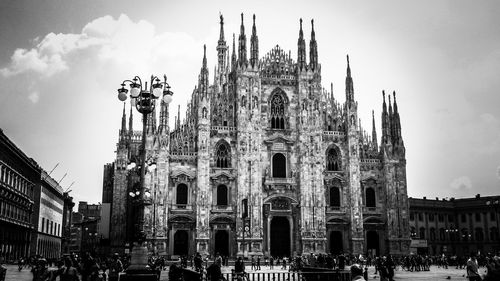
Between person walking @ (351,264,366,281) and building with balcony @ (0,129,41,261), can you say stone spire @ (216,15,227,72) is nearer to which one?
building with balcony @ (0,129,41,261)

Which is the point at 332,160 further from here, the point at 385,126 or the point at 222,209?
the point at 222,209

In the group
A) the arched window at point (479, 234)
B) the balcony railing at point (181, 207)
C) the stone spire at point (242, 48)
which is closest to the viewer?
the balcony railing at point (181, 207)

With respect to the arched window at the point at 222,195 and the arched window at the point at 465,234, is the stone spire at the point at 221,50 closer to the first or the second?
the arched window at the point at 222,195

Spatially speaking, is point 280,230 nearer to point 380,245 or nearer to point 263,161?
point 263,161

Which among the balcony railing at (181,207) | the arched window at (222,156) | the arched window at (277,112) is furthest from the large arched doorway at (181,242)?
the arched window at (277,112)

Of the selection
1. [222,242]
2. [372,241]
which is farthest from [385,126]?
[222,242]

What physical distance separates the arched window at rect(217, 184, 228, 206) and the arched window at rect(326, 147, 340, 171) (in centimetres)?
1195

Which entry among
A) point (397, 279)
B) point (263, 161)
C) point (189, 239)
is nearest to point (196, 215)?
point (189, 239)

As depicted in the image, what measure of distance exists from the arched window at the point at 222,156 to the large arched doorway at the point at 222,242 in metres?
7.04

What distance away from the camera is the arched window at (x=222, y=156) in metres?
54.8

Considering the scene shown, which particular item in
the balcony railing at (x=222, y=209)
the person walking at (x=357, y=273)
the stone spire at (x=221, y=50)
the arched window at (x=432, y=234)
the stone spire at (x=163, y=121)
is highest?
the stone spire at (x=221, y=50)

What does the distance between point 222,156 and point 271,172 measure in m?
5.60

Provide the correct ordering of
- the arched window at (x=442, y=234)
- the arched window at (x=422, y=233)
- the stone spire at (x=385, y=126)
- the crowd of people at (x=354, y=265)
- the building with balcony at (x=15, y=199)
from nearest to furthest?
the crowd of people at (x=354, y=265) < the building with balcony at (x=15, y=199) < the stone spire at (x=385, y=126) < the arched window at (x=422, y=233) < the arched window at (x=442, y=234)

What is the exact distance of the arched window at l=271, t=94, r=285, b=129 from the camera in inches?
2251
